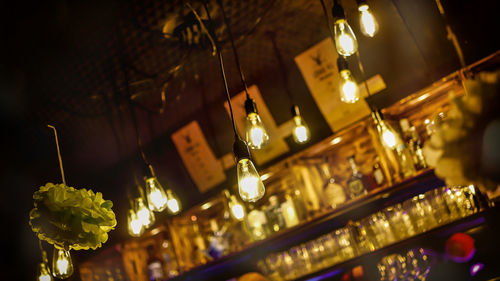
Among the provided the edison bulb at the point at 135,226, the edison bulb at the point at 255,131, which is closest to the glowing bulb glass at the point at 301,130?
the edison bulb at the point at 255,131

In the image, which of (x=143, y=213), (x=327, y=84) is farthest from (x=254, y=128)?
(x=327, y=84)

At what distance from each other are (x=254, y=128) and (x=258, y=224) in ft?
6.48

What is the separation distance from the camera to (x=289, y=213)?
13.1 feet

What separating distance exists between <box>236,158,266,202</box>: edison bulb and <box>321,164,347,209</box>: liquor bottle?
6.40ft

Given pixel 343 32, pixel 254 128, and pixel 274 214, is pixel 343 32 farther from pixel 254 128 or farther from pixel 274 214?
pixel 274 214

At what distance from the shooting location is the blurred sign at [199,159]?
4.44 meters

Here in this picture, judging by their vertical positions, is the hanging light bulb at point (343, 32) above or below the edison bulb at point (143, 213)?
above

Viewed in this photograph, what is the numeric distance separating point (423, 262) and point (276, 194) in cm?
172

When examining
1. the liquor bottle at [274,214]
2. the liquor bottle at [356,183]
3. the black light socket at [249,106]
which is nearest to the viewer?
the black light socket at [249,106]

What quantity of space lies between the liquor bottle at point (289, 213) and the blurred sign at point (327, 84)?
90 cm

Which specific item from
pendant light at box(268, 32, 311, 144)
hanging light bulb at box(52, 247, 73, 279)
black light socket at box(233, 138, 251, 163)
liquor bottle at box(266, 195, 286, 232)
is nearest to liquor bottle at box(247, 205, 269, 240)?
liquor bottle at box(266, 195, 286, 232)

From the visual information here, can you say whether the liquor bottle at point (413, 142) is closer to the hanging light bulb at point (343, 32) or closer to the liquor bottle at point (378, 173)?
the liquor bottle at point (378, 173)

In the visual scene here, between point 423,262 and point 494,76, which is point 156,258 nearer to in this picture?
point 423,262

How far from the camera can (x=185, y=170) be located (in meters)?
4.79
